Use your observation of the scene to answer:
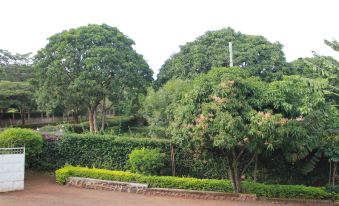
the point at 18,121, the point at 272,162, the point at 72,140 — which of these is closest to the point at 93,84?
the point at 72,140

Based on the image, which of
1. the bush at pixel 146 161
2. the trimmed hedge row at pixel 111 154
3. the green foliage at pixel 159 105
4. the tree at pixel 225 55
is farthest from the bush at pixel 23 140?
the tree at pixel 225 55

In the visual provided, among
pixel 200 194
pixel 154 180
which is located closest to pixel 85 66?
pixel 154 180

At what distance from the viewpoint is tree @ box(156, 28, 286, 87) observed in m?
26.3

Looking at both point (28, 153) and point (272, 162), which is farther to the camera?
point (28, 153)

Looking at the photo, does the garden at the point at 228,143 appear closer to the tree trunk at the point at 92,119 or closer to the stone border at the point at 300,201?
the stone border at the point at 300,201

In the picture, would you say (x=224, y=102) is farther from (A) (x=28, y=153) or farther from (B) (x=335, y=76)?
(A) (x=28, y=153)

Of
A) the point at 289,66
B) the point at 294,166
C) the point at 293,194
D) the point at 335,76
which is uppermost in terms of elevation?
the point at 289,66

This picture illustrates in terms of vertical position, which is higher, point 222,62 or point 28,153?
point 222,62

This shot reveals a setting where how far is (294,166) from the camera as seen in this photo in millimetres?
11828

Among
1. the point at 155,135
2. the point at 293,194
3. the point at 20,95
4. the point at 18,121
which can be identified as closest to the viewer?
the point at 293,194

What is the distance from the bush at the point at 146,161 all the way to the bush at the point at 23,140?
4279 millimetres

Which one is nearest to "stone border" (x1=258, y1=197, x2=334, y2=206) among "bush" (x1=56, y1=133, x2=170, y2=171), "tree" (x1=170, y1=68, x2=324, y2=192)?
"tree" (x1=170, y1=68, x2=324, y2=192)

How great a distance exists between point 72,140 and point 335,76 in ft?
35.9

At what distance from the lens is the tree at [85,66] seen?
877 inches
